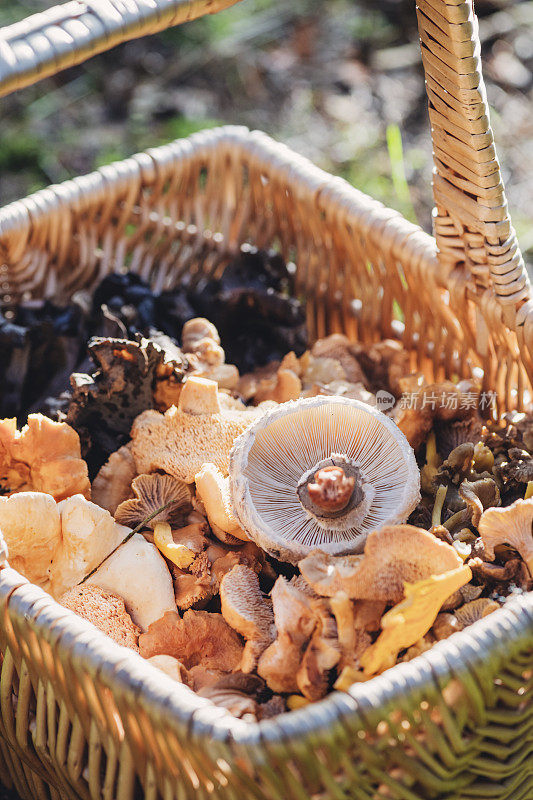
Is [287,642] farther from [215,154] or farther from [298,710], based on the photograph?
[215,154]

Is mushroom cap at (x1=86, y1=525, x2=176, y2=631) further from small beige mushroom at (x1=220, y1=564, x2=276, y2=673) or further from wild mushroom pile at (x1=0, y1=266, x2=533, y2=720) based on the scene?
small beige mushroom at (x1=220, y1=564, x2=276, y2=673)

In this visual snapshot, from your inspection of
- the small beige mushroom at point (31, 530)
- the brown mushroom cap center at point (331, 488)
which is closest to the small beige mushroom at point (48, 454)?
the small beige mushroom at point (31, 530)

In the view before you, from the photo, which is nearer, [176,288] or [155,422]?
[155,422]

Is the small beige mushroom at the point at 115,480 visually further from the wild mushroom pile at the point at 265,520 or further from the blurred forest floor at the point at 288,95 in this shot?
the blurred forest floor at the point at 288,95

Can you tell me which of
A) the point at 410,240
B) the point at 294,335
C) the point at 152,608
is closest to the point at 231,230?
the point at 294,335

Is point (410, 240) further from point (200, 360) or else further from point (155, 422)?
point (155, 422)

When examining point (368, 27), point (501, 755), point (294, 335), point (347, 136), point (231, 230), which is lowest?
point (501, 755)
